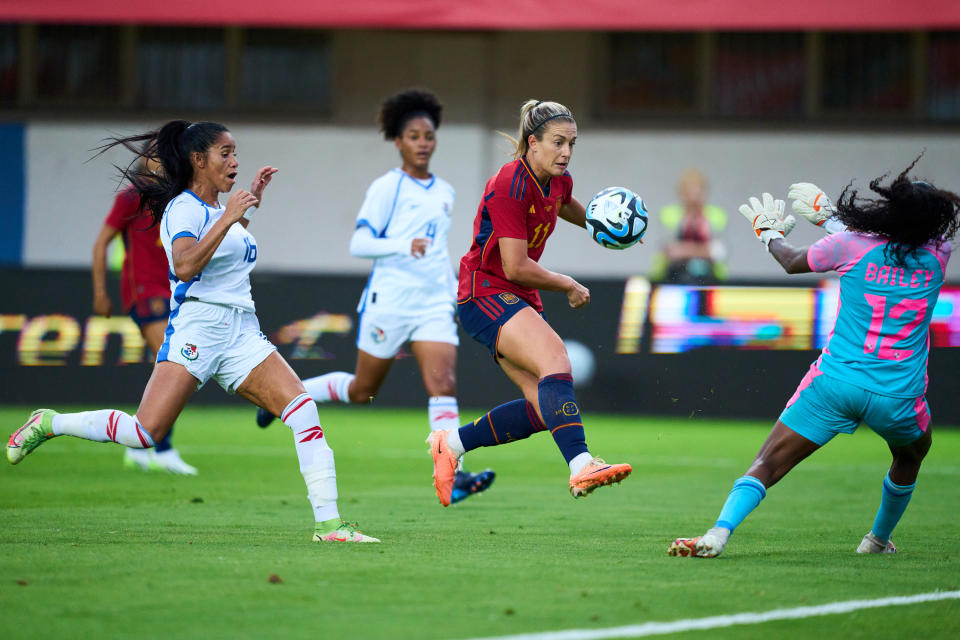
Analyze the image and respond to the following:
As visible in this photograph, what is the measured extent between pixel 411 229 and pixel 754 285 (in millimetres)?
5941

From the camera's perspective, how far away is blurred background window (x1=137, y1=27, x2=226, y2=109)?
19500 millimetres

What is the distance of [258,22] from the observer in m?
17.5

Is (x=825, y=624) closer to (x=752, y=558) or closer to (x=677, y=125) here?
(x=752, y=558)

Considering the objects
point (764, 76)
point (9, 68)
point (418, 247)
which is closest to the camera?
point (418, 247)

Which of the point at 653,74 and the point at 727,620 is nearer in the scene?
the point at 727,620

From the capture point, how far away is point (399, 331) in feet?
29.7

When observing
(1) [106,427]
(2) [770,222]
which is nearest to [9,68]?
(1) [106,427]

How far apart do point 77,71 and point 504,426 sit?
14.8 metres

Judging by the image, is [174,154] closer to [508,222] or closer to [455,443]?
[508,222]

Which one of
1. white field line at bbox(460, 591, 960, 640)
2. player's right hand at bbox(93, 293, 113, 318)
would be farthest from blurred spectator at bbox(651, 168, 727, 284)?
white field line at bbox(460, 591, 960, 640)

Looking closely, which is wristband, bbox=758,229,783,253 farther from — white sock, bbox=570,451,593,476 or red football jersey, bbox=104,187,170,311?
red football jersey, bbox=104,187,170,311

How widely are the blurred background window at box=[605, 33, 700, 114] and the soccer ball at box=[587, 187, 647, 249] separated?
12.5m

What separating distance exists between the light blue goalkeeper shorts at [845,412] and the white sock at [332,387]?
4109 millimetres

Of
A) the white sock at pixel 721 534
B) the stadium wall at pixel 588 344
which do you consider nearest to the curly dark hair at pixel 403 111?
the white sock at pixel 721 534
